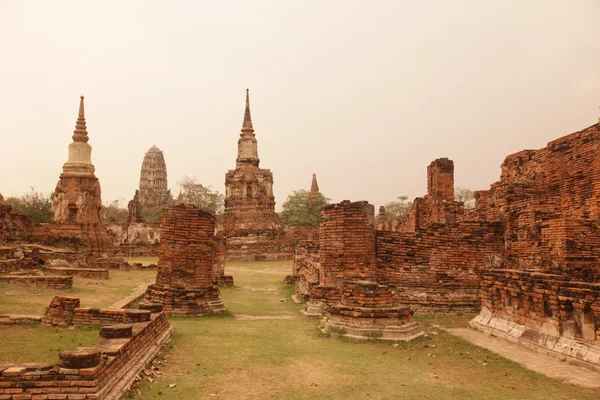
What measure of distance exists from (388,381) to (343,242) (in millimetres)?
4777

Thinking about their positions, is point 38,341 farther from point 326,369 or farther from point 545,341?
point 545,341

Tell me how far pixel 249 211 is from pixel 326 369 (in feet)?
126

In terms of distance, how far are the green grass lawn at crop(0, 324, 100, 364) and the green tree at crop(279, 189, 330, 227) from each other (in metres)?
51.3

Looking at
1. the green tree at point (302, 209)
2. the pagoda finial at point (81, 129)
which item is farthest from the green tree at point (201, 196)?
the pagoda finial at point (81, 129)

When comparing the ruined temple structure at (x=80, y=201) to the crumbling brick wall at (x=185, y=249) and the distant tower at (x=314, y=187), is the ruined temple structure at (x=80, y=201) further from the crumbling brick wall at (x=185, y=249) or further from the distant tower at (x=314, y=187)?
the distant tower at (x=314, y=187)

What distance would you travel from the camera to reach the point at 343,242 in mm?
10258

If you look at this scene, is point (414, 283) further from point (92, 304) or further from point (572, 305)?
point (92, 304)

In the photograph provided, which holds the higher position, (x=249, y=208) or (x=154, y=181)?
(x=154, y=181)

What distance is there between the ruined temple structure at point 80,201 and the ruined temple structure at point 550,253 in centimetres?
1640

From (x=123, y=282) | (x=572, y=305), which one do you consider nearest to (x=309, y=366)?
(x=572, y=305)

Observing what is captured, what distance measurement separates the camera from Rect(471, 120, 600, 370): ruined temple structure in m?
6.32

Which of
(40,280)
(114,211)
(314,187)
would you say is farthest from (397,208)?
(40,280)

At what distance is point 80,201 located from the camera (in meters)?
23.1

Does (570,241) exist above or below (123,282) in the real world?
above
